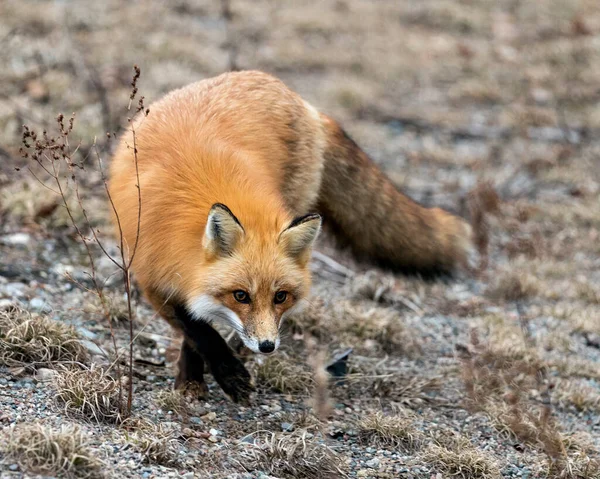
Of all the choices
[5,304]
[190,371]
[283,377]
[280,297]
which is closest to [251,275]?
[280,297]

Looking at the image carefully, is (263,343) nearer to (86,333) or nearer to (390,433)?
(390,433)

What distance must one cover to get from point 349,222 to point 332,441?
70.0 inches

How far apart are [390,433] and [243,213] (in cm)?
152

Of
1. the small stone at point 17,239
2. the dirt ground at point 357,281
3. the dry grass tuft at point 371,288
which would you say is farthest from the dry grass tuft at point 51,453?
the dry grass tuft at point 371,288

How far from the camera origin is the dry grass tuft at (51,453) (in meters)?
3.45

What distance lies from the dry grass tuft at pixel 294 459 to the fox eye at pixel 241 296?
72cm

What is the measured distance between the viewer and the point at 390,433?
462cm

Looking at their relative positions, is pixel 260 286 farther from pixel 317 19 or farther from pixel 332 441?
pixel 317 19

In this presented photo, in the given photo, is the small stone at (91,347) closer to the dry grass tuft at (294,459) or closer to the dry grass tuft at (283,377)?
the dry grass tuft at (283,377)

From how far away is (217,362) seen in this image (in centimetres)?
470

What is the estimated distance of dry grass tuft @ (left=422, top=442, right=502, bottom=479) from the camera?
Answer: 4258 millimetres

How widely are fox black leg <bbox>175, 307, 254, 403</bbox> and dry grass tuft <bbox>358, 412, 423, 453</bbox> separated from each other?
0.73 metres

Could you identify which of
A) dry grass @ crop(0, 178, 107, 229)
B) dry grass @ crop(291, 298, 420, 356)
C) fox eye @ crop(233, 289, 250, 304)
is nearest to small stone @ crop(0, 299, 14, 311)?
fox eye @ crop(233, 289, 250, 304)

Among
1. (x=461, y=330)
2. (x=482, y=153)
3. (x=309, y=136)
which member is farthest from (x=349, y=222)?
(x=482, y=153)
